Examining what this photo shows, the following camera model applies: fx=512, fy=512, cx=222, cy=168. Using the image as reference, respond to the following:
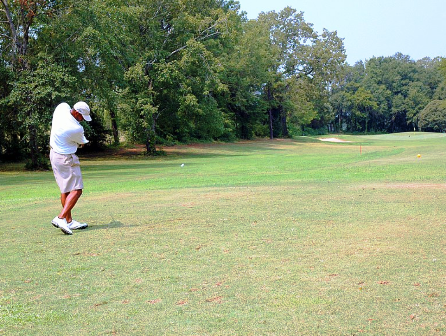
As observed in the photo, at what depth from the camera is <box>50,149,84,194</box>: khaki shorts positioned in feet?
29.5

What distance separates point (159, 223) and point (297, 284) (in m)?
Answer: 4.74

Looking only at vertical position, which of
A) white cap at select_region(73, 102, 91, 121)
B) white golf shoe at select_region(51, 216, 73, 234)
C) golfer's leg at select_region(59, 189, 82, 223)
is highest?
white cap at select_region(73, 102, 91, 121)

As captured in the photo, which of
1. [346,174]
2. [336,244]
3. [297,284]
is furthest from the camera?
[346,174]

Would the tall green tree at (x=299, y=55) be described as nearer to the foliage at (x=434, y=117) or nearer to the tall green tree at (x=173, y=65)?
the tall green tree at (x=173, y=65)

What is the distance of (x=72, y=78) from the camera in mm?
29109

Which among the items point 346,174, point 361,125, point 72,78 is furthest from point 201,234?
point 361,125

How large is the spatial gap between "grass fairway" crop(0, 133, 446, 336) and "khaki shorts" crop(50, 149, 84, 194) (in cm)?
87

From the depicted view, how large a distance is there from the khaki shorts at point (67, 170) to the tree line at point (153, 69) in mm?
20178

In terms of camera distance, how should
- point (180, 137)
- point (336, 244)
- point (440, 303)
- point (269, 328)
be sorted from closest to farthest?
point (269, 328), point (440, 303), point (336, 244), point (180, 137)

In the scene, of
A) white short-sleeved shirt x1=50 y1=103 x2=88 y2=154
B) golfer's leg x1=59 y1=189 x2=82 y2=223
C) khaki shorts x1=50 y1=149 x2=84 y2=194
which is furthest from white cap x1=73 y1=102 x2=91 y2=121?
golfer's leg x1=59 y1=189 x2=82 y2=223

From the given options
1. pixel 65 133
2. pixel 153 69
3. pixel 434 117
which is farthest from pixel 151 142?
pixel 434 117

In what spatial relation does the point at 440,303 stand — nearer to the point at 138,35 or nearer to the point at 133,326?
the point at 133,326

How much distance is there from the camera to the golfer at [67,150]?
350 inches

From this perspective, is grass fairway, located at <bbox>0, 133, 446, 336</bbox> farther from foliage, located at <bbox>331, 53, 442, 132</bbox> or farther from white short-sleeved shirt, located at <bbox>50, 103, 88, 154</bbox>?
foliage, located at <bbox>331, 53, 442, 132</bbox>
